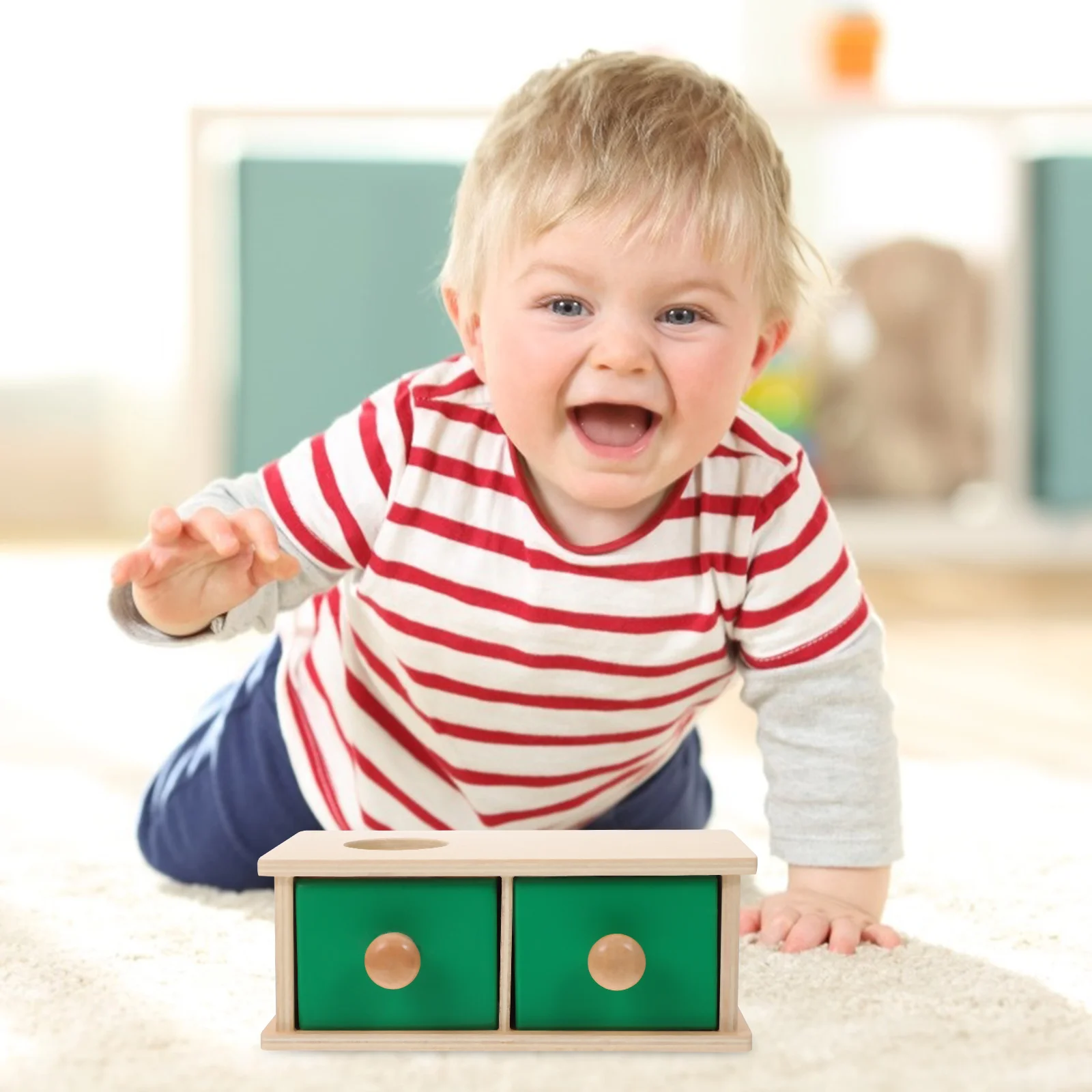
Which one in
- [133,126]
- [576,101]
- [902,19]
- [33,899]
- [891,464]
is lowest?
[33,899]

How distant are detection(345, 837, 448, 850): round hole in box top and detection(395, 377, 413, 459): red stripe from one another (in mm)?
297

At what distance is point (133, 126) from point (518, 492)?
243cm

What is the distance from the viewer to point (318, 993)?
2.34 feet

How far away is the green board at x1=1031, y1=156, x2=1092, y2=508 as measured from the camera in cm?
228

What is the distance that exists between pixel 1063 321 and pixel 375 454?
1.56m

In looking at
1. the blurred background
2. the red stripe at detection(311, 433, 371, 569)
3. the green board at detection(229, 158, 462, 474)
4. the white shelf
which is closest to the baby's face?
the red stripe at detection(311, 433, 371, 569)

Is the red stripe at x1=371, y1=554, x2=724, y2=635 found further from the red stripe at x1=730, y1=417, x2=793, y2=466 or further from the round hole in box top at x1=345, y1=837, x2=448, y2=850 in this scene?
the round hole in box top at x1=345, y1=837, x2=448, y2=850

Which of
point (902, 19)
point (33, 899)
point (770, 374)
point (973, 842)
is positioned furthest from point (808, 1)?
point (33, 899)

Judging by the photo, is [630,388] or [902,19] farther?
[902,19]

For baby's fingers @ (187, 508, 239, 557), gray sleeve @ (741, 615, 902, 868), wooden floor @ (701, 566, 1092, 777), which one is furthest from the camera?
wooden floor @ (701, 566, 1092, 777)

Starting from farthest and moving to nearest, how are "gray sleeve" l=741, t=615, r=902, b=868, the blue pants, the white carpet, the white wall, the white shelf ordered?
the white wall
the white shelf
the blue pants
"gray sleeve" l=741, t=615, r=902, b=868
the white carpet

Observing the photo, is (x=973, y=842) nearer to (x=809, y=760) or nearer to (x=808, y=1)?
(x=809, y=760)

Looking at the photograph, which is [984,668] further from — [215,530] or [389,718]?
[215,530]

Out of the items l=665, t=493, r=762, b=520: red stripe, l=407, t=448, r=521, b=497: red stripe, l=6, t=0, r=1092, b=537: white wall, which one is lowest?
l=665, t=493, r=762, b=520: red stripe
